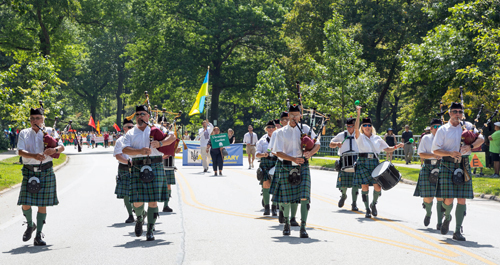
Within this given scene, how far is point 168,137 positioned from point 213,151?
14276mm

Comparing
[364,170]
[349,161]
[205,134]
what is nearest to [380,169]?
[364,170]

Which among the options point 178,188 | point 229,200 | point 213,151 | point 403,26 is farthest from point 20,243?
Result: point 403,26

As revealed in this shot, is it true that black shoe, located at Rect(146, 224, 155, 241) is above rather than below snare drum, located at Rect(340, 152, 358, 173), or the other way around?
below

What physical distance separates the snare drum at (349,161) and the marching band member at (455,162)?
3044 millimetres

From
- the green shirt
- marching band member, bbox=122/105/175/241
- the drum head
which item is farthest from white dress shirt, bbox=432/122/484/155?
the green shirt

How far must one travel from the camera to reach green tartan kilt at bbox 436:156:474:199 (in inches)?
336

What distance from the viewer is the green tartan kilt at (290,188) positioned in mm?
8547

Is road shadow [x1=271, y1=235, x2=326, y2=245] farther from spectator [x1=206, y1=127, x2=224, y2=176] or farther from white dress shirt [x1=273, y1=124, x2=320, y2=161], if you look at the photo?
spectator [x1=206, y1=127, x2=224, y2=176]

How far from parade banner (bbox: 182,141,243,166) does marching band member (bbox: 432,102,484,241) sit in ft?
64.0

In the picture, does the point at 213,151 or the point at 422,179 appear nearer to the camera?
the point at 422,179

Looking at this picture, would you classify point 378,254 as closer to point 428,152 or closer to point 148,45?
point 428,152

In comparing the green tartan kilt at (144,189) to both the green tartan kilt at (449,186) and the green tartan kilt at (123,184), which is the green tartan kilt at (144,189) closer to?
the green tartan kilt at (123,184)

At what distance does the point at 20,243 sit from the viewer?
856 cm

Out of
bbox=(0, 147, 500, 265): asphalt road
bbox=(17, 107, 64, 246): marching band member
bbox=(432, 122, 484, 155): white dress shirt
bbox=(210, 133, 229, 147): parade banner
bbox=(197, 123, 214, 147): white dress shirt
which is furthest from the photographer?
bbox=(197, 123, 214, 147): white dress shirt
